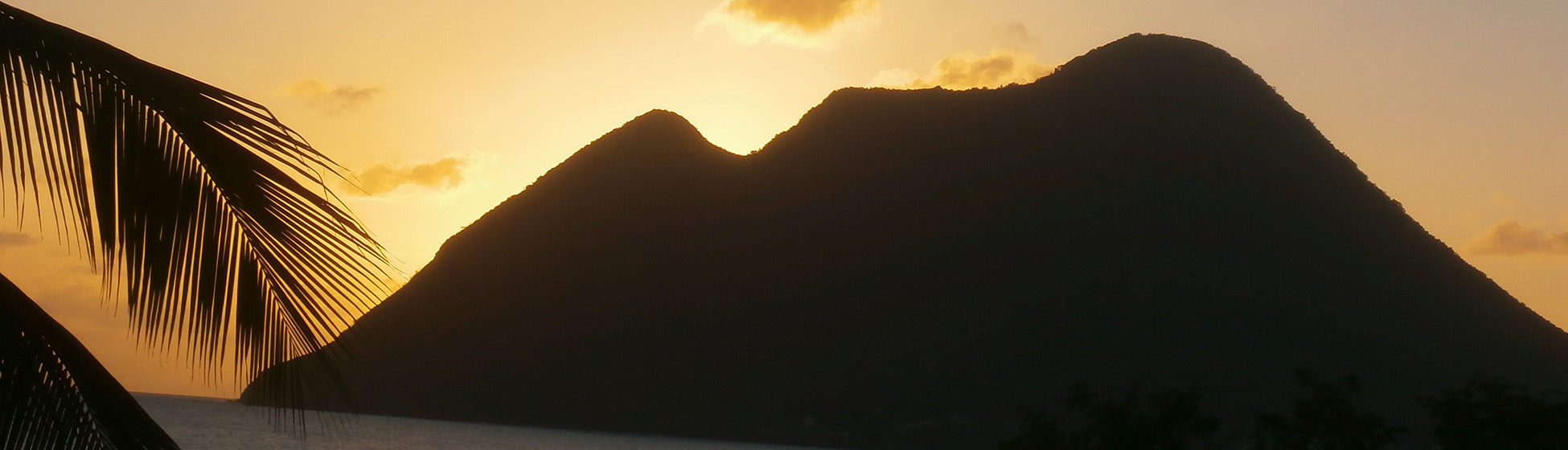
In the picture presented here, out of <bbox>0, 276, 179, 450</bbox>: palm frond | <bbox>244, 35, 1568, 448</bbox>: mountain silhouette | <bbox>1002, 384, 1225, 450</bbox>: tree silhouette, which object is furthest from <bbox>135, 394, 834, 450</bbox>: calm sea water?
<bbox>0, 276, 179, 450</bbox>: palm frond

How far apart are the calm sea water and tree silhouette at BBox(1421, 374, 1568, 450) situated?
67.5 m

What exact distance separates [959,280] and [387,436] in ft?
234

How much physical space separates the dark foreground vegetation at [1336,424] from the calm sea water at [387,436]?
63253 mm

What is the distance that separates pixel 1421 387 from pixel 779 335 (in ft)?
237

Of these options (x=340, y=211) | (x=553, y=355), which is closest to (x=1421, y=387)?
(x=553, y=355)

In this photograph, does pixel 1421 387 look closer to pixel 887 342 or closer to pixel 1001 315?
pixel 1001 315

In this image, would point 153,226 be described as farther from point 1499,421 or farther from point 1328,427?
point 1328,427

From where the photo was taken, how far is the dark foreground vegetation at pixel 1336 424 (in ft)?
54.0

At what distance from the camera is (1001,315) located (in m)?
154

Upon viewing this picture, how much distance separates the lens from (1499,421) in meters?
16.8

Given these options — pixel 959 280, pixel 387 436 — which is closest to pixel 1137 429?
pixel 387 436

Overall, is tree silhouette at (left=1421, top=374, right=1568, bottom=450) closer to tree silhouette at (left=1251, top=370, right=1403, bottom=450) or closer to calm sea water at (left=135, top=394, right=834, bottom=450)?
tree silhouette at (left=1251, top=370, right=1403, bottom=450)

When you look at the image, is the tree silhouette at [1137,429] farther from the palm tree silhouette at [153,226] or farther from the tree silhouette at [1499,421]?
the palm tree silhouette at [153,226]

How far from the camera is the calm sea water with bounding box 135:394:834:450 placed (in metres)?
96.3
